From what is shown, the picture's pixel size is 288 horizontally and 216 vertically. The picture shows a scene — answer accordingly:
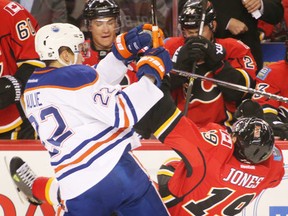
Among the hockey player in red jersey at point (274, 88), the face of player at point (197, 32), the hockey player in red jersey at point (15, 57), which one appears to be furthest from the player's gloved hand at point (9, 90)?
the hockey player in red jersey at point (274, 88)

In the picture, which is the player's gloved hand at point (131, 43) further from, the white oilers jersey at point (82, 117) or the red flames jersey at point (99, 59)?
the red flames jersey at point (99, 59)

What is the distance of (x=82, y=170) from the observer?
133 inches

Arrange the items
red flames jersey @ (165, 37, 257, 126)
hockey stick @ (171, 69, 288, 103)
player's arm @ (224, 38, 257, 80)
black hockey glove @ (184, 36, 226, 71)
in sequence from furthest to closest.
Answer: player's arm @ (224, 38, 257, 80), red flames jersey @ (165, 37, 257, 126), black hockey glove @ (184, 36, 226, 71), hockey stick @ (171, 69, 288, 103)

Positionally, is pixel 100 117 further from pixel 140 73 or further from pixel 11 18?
pixel 11 18

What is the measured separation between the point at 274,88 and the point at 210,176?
4.26 feet

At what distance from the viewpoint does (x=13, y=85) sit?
427cm

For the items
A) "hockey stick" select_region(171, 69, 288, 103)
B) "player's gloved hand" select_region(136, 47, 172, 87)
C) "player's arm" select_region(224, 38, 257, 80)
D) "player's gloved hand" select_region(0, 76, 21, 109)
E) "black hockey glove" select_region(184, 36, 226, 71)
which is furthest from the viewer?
"player's arm" select_region(224, 38, 257, 80)

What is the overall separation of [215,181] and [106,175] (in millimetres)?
440

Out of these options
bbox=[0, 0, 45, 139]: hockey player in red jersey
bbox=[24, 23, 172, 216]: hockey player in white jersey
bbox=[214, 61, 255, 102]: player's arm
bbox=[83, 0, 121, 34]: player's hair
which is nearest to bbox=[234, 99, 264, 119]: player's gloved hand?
bbox=[214, 61, 255, 102]: player's arm

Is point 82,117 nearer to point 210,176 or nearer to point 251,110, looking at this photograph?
point 210,176

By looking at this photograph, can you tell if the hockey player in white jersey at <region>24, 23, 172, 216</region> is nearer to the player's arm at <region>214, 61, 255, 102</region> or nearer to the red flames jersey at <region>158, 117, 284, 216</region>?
the red flames jersey at <region>158, 117, 284, 216</region>

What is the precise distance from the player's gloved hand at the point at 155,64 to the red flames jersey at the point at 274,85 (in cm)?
132

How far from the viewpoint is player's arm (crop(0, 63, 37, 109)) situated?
167 inches

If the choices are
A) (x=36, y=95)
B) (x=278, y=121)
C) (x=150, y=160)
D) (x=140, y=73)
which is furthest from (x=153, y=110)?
(x=278, y=121)
